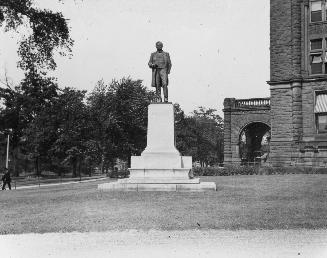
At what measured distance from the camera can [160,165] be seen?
16.1 meters

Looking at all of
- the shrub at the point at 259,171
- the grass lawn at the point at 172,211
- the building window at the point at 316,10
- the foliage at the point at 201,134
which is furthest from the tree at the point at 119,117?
the grass lawn at the point at 172,211

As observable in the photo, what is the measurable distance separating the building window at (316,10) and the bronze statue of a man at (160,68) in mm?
16121

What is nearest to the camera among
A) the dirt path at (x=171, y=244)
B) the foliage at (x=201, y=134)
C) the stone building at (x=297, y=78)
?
the dirt path at (x=171, y=244)

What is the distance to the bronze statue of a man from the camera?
57.8 feet

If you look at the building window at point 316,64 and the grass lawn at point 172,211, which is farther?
the building window at point 316,64

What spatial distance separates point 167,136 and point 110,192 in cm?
363

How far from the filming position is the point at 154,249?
22.2 ft

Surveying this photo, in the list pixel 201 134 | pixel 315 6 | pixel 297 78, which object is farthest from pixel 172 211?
pixel 201 134

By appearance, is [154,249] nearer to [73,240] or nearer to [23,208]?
[73,240]

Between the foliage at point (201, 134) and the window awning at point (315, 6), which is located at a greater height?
the window awning at point (315, 6)

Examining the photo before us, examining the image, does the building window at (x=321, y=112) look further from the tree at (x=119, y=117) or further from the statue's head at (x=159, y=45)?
the tree at (x=119, y=117)

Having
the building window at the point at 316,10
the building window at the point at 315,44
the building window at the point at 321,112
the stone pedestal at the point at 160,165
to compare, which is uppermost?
the building window at the point at 316,10

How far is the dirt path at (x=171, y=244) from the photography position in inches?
256

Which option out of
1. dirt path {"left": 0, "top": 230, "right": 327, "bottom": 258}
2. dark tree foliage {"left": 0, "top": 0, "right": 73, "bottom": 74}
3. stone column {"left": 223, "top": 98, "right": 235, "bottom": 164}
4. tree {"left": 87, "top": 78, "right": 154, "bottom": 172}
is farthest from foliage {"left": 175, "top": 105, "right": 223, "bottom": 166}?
dirt path {"left": 0, "top": 230, "right": 327, "bottom": 258}
